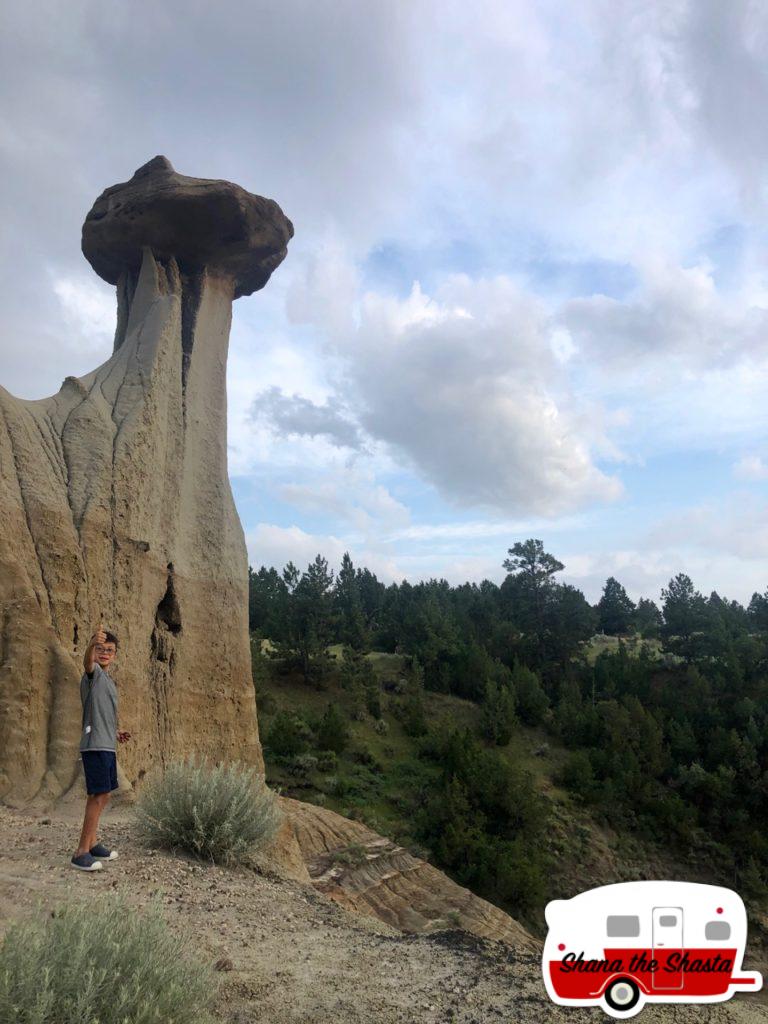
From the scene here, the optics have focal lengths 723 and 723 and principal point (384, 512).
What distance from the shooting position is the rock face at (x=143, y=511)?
799 centimetres

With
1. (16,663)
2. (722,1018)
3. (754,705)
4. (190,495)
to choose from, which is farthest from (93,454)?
(754,705)

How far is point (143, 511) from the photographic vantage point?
1044cm

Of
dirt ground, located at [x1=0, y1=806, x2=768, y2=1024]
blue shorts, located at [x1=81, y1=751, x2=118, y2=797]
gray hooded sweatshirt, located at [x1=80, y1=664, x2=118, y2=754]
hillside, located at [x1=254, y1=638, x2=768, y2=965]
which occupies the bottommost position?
hillside, located at [x1=254, y1=638, x2=768, y2=965]

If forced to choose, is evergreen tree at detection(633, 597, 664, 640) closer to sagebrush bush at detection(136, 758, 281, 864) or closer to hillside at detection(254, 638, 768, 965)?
hillside at detection(254, 638, 768, 965)

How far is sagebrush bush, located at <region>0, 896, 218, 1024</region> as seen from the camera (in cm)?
259

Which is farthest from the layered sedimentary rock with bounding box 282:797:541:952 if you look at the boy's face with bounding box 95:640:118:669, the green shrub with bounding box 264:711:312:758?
the green shrub with bounding box 264:711:312:758

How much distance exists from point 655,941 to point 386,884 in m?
9.09

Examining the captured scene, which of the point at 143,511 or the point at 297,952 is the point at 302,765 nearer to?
the point at 143,511

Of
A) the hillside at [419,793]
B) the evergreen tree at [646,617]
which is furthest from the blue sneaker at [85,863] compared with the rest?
the evergreen tree at [646,617]

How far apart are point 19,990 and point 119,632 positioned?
Result: 23.5 feet

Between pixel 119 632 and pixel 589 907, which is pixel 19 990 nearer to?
pixel 589 907

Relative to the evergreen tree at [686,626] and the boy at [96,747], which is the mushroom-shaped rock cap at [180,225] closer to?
the boy at [96,747]

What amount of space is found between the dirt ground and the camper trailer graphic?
1.60 feet

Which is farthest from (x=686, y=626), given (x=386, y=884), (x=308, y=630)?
(x=386, y=884)
